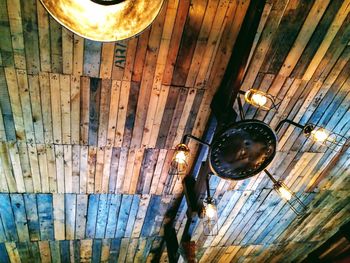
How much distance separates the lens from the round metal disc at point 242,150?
9.26 feet

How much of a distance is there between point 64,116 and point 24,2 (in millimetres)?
1356

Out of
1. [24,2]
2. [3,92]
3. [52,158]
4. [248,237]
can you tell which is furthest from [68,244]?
[24,2]

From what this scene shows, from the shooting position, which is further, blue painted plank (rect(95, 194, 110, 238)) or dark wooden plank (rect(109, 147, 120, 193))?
blue painted plank (rect(95, 194, 110, 238))

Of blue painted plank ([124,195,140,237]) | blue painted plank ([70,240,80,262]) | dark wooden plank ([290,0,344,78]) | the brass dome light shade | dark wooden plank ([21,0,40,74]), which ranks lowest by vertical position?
the brass dome light shade

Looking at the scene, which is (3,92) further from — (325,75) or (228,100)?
(325,75)

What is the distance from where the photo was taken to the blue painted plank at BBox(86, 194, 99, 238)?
14.0 ft

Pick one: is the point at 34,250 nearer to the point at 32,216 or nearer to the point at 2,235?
the point at 2,235

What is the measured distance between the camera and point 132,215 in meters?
4.63

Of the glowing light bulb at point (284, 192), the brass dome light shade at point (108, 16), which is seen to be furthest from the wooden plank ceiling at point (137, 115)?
the brass dome light shade at point (108, 16)

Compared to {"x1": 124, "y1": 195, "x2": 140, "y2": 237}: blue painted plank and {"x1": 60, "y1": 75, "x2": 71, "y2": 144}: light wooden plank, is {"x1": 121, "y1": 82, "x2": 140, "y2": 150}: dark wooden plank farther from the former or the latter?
{"x1": 124, "y1": 195, "x2": 140, "y2": 237}: blue painted plank

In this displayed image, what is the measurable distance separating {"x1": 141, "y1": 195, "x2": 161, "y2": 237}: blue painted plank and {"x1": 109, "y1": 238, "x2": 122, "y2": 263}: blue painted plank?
51cm

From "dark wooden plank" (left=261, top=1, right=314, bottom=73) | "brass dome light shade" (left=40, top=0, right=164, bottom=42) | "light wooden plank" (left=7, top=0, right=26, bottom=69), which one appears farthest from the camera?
"dark wooden plank" (left=261, top=1, right=314, bottom=73)

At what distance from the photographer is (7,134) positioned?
3.42 metres

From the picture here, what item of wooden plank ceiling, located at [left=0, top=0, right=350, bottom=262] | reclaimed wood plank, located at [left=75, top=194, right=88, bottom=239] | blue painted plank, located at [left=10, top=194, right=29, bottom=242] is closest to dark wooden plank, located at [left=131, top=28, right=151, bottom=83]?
wooden plank ceiling, located at [left=0, top=0, right=350, bottom=262]
